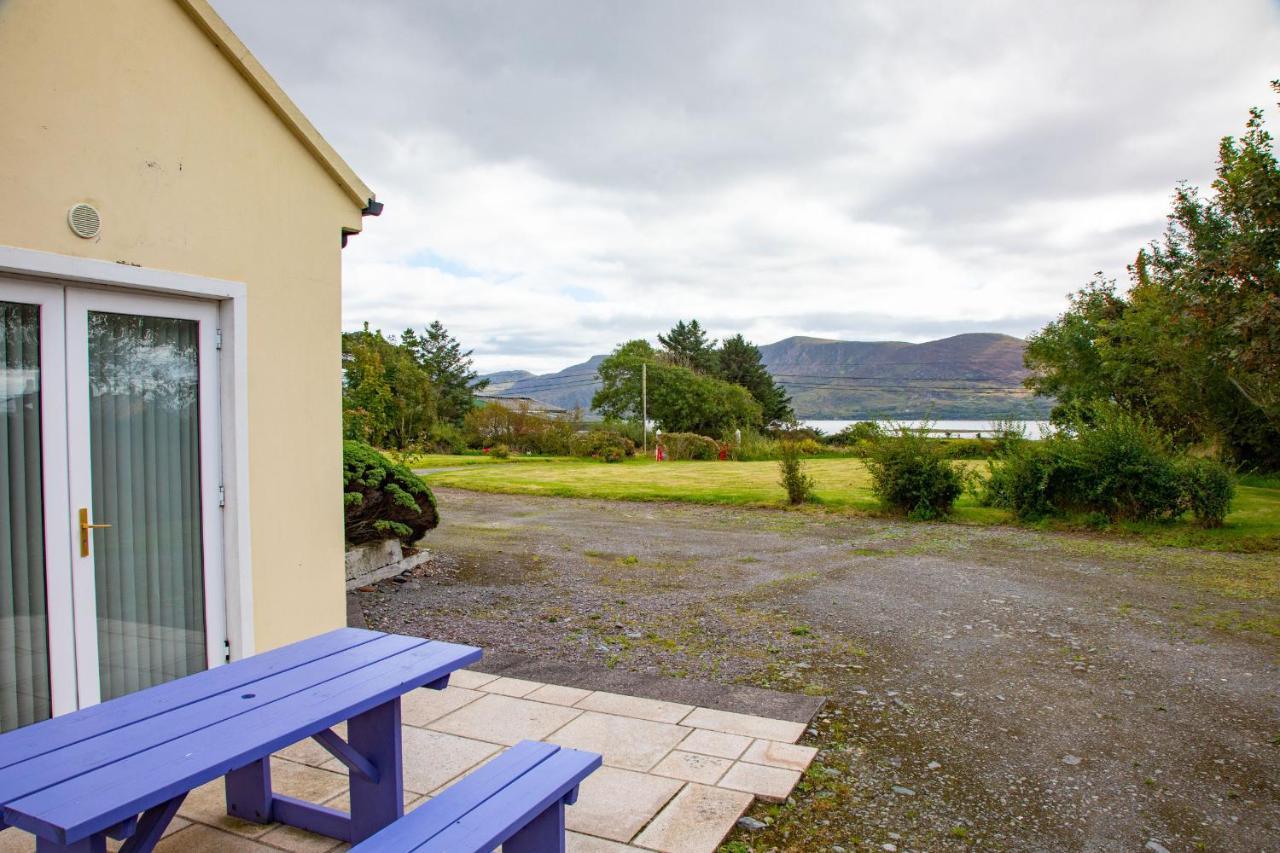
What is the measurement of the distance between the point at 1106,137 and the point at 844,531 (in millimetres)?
8463

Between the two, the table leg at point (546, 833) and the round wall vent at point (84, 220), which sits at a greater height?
the round wall vent at point (84, 220)

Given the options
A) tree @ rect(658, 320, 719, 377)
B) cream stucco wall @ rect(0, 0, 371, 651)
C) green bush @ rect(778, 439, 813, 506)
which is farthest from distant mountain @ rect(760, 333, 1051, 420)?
cream stucco wall @ rect(0, 0, 371, 651)

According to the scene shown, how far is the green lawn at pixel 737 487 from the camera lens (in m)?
10.8

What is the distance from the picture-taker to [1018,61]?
11.2 meters

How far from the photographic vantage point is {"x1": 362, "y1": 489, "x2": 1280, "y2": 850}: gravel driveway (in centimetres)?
326

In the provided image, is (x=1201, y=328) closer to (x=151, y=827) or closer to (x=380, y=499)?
(x=380, y=499)

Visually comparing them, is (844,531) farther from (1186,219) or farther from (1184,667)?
(1186,219)

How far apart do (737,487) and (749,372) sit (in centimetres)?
4204

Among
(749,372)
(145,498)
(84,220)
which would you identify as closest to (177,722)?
(145,498)

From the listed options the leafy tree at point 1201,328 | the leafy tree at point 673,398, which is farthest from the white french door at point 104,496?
the leafy tree at point 673,398

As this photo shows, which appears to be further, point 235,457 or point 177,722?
point 235,457

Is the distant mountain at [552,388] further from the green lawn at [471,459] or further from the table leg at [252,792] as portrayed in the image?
the table leg at [252,792]

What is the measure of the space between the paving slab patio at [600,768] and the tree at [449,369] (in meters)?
46.2

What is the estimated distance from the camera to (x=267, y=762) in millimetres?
2951
